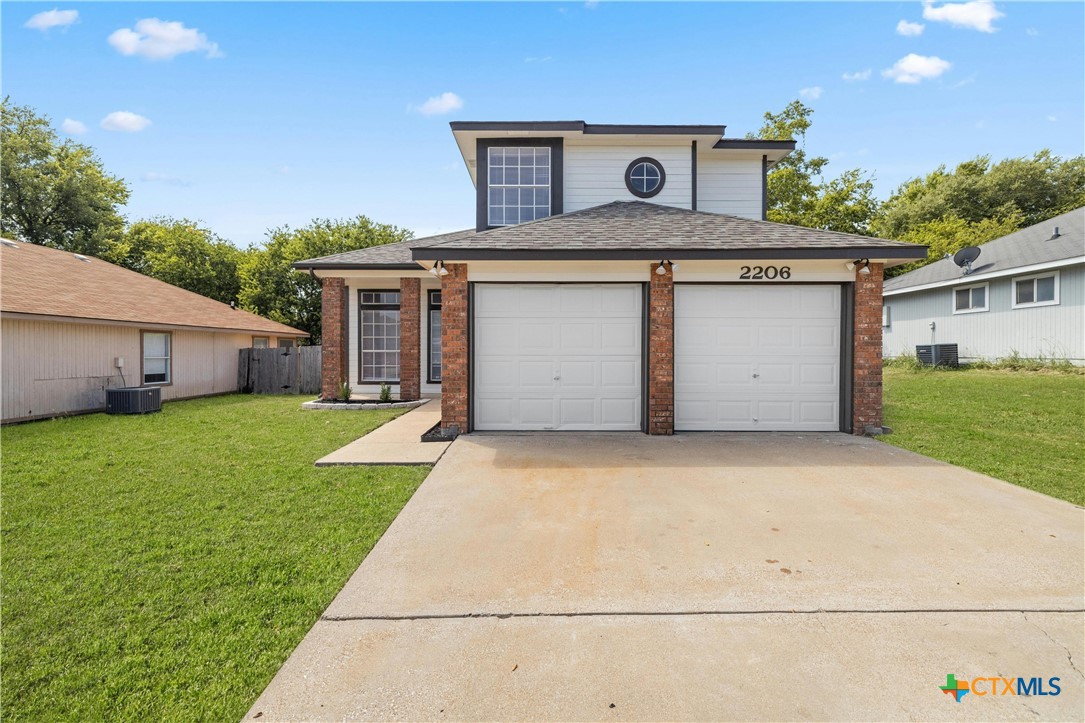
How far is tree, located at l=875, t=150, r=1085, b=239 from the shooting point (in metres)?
30.2

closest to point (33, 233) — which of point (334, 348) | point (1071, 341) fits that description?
point (334, 348)

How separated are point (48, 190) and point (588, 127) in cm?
3325

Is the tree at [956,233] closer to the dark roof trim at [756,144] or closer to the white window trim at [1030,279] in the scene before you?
the white window trim at [1030,279]

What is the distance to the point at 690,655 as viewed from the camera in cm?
248

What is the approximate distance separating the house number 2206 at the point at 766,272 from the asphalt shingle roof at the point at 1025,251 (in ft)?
40.8

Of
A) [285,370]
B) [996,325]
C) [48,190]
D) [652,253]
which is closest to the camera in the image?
[652,253]

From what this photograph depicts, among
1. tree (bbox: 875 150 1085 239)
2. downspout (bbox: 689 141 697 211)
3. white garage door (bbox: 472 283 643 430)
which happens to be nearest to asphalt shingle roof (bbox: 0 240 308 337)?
white garage door (bbox: 472 283 643 430)

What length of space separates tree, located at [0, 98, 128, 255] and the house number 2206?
113 ft

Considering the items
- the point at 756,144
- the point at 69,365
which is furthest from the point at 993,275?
the point at 69,365

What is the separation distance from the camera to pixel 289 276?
23.4 meters

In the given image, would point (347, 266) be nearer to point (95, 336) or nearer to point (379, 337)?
point (379, 337)

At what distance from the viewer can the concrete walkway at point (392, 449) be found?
6.31 meters

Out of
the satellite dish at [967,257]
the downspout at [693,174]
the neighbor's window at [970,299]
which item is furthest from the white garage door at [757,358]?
the satellite dish at [967,257]

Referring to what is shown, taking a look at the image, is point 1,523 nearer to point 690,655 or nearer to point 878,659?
point 690,655
